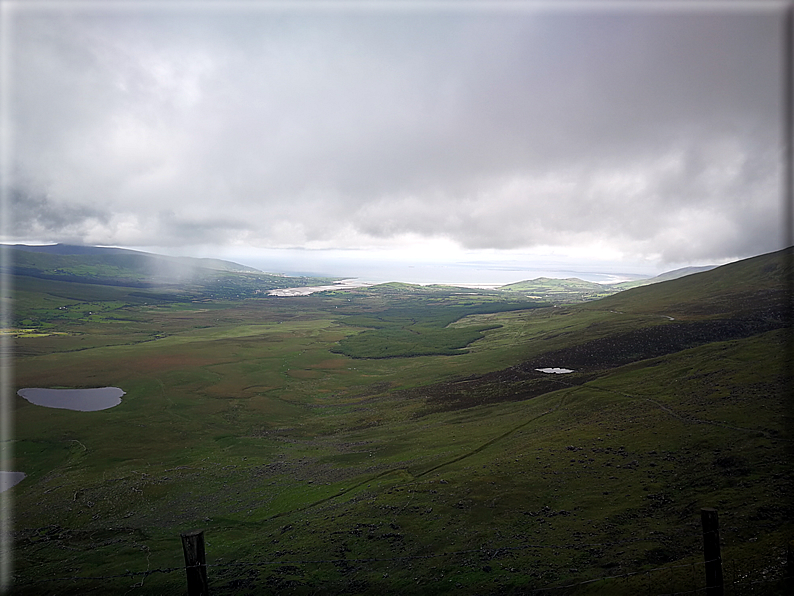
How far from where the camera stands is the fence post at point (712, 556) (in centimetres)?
1197

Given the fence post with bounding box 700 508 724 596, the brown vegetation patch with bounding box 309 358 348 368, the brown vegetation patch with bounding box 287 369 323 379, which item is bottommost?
the brown vegetation patch with bounding box 287 369 323 379

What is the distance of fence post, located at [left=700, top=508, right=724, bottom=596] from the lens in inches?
471

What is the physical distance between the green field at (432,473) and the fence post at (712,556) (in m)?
6.92

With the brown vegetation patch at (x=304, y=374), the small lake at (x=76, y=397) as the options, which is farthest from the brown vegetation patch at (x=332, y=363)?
the small lake at (x=76, y=397)

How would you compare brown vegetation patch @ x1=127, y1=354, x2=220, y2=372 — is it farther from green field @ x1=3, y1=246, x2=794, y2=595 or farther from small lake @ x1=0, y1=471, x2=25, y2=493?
small lake @ x1=0, y1=471, x2=25, y2=493

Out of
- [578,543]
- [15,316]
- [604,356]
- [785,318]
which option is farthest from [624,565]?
[15,316]

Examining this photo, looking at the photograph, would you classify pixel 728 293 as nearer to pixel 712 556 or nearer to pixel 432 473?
pixel 432 473

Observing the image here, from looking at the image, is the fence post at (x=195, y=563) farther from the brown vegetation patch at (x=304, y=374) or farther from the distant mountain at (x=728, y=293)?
the distant mountain at (x=728, y=293)

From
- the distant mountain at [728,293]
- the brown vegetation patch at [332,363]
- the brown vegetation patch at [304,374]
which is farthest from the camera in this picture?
the brown vegetation patch at [332,363]

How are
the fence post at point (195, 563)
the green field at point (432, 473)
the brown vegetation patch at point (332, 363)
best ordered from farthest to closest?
the brown vegetation patch at point (332, 363), the green field at point (432, 473), the fence post at point (195, 563)

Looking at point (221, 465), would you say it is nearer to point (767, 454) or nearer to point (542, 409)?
point (542, 409)

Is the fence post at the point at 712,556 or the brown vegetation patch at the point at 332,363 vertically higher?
the fence post at the point at 712,556

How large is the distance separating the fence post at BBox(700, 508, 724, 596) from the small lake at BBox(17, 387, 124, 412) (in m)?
87.0

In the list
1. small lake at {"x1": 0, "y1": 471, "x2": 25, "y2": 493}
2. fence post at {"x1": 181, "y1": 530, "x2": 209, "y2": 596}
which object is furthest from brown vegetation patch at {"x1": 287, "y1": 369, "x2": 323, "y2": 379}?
fence post at {"x1": 181, "y1": 530, "x2": 209, "y2": 596}
